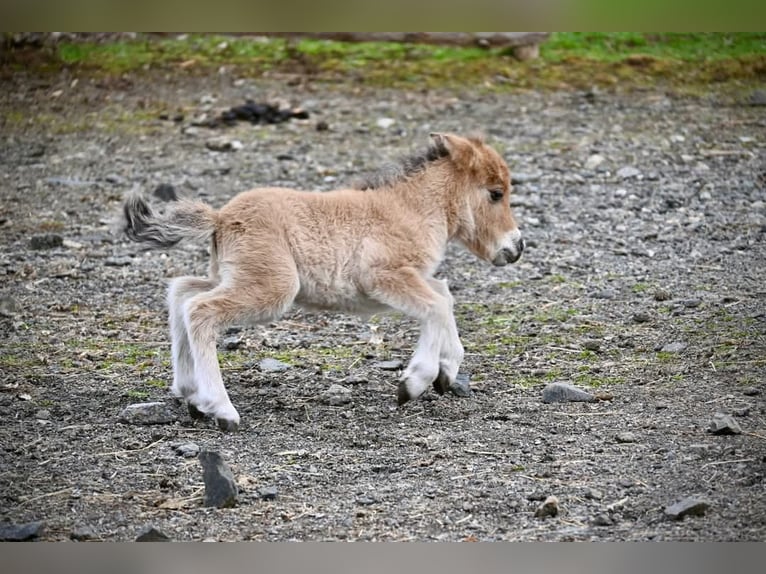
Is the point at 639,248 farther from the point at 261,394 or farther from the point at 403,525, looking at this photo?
the point at 403,525

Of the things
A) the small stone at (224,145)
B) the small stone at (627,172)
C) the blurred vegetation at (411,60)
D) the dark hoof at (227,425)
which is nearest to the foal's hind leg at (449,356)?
the dark hoof at (227,425)

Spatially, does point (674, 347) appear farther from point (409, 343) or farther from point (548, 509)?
point (548, 509)

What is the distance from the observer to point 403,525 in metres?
4.82

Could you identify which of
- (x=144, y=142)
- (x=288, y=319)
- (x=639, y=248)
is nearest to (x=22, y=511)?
(x=288, y=319)

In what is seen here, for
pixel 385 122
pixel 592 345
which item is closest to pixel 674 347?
pixel 592 345

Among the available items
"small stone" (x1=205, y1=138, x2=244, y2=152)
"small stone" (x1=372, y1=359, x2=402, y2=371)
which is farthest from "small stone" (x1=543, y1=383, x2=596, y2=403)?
"small stone" (x1=205, y1=138, x2=244, y2=152)

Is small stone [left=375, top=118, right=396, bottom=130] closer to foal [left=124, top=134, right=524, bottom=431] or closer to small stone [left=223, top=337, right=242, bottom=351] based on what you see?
small stone [left=223, top=337, right=242, bottom=351]

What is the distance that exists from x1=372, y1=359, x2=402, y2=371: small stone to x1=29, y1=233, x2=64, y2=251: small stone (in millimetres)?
3133

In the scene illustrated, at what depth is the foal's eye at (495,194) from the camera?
674cm

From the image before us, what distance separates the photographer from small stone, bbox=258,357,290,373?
22.5 feet

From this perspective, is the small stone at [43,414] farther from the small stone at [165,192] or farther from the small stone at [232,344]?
the small stone at [165,192]

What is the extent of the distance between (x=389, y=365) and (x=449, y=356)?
719 millimetres

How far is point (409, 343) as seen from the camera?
7.31 metres

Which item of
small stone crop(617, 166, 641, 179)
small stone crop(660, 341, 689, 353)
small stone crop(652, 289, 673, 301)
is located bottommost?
small stone crop(660, 341, 689, 353)
